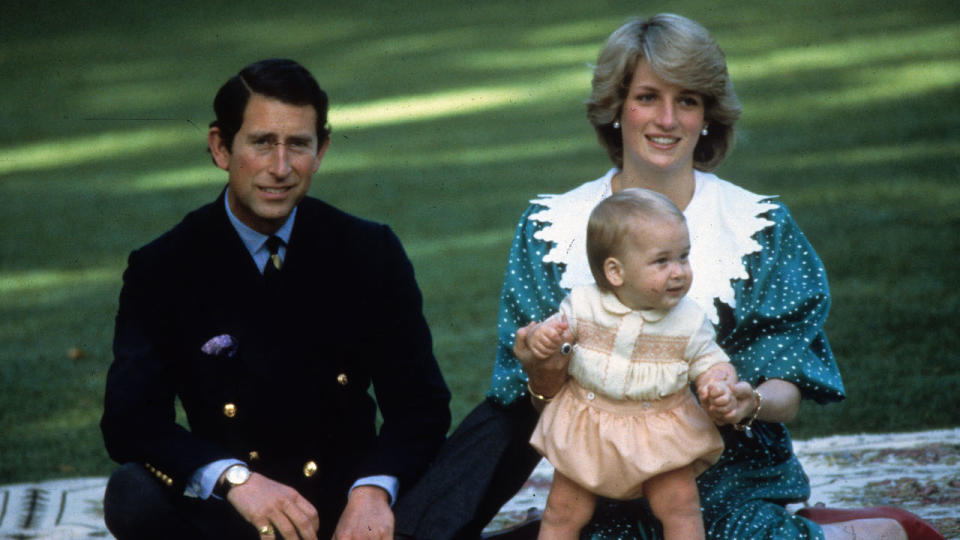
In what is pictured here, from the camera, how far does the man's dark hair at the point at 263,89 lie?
3.62 m

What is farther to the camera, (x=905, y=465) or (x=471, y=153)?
(x=471, y=153)

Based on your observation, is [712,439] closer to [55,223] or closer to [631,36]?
[631,36]

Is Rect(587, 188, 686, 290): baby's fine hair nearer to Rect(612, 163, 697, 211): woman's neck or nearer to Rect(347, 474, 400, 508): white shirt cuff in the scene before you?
Rect(612, 163, 697, 211): woman's neck

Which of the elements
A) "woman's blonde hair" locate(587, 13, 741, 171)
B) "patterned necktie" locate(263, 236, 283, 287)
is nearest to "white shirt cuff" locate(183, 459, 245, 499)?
"patterned necktie" locate(263, 236, 283, 287)

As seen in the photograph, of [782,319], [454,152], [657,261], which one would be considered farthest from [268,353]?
[454,152]

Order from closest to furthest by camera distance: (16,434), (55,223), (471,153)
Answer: (16,434) → (55,223) → (471,153)

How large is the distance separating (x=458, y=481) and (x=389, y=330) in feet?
1.43

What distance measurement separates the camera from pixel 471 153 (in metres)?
11.0

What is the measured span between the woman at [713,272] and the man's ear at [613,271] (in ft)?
1.41

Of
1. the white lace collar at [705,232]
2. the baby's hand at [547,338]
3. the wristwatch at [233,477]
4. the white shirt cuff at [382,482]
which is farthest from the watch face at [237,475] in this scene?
the white lace collar at [705,232]

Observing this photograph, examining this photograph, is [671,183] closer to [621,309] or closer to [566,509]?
[621,309]

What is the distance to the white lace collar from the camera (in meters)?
3.70

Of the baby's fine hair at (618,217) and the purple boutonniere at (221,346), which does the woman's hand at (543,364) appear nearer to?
the baby's fine hair at (618,217)

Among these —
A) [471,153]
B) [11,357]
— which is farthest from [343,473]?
[471,153]
